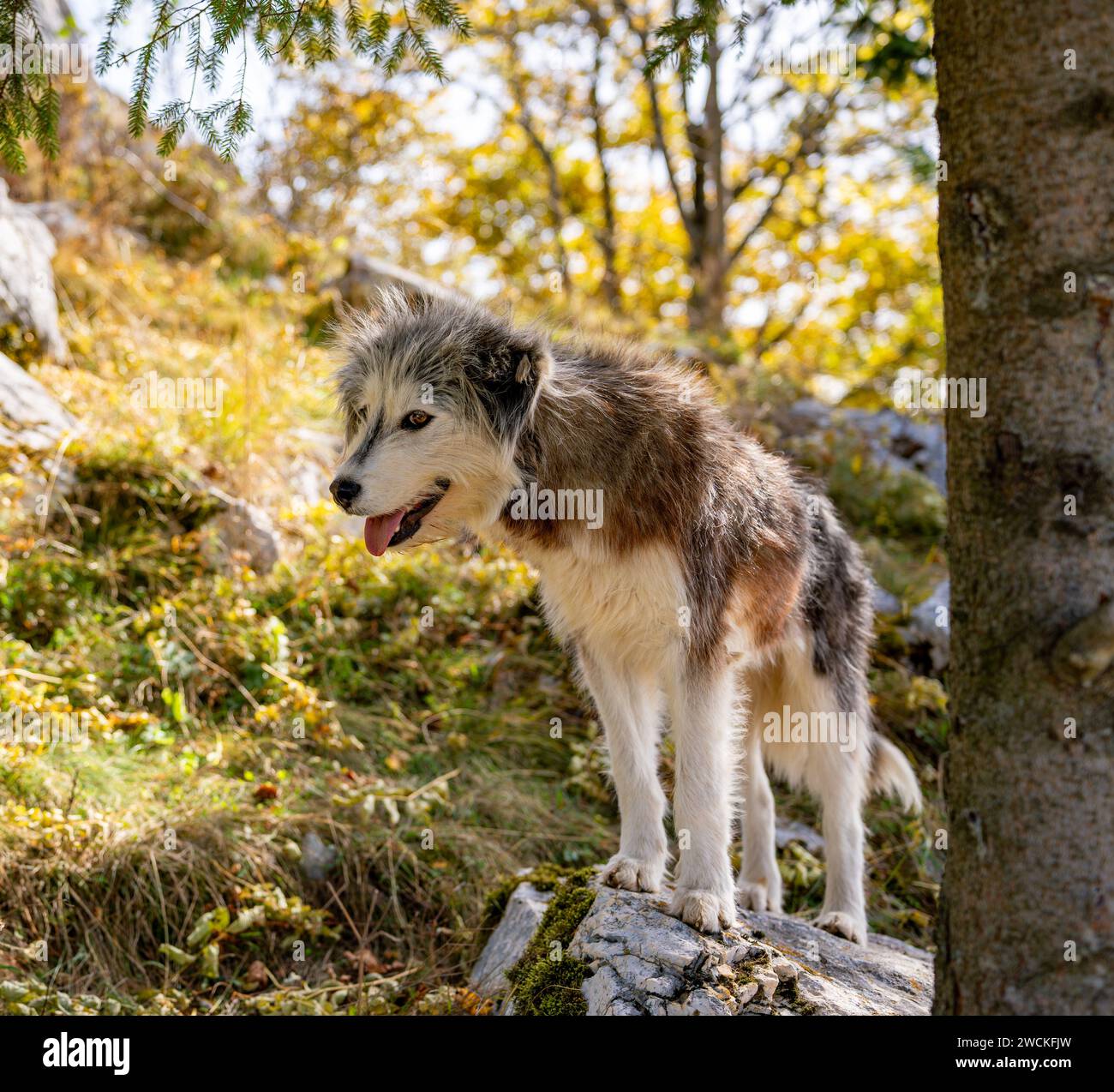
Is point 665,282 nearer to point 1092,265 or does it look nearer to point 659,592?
point 659,592

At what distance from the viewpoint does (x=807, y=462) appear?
28.3 ft

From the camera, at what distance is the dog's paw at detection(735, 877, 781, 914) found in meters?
4.83

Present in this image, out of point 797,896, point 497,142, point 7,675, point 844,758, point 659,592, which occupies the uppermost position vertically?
point 497,142

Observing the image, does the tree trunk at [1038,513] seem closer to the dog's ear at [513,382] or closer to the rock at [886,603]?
the dog's ear at [513,382]

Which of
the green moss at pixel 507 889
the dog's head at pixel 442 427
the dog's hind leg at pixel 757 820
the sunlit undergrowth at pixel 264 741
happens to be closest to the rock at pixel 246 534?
the sunlit undergrowth at pixel 264 741

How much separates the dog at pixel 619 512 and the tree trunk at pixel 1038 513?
146 centimetres

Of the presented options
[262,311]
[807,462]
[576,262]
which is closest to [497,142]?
[576,262]

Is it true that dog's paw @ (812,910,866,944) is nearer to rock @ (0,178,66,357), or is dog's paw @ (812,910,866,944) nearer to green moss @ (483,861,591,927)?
green moss @ (483,861,591,927)

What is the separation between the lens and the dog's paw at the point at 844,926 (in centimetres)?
450

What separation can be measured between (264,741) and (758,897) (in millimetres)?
2704

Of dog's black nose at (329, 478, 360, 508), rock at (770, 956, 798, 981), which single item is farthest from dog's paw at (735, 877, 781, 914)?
dog's black nose at (329, 478, 360, 508)

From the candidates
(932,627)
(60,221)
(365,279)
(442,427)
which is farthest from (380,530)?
(60,221)

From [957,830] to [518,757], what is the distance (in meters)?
3.92
